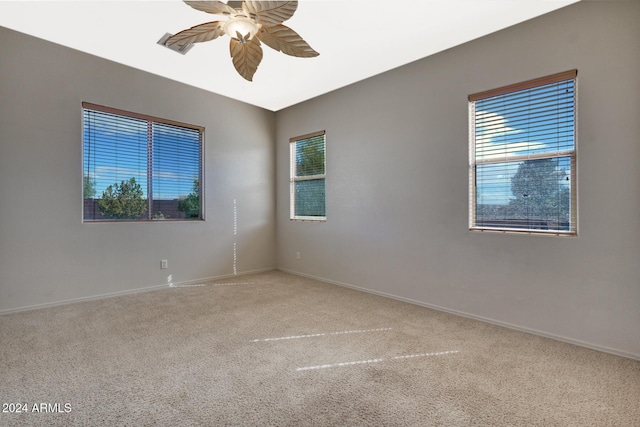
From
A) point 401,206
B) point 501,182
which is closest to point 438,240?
point 401,206

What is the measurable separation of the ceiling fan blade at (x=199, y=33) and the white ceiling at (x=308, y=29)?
0.70m

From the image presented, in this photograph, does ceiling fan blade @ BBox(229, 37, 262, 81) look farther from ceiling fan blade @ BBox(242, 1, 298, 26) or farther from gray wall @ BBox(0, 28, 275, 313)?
gray wall @ BBox(0, 28, 275, 313)

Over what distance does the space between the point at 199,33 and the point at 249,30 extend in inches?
15.6

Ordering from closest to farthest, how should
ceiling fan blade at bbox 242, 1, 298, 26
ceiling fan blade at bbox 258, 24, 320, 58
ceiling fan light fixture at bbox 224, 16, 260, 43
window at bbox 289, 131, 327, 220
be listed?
ceiling fan blade at bbox 242, 1, 298, 26 < ceiling fan light fixture at bbox 224, 16, 260, 43 < ceiling fan blade at bbox 258, 24, 320, 58 < window at bbox 289, 131, 327, 220

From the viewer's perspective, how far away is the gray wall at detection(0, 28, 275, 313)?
308 centimetres

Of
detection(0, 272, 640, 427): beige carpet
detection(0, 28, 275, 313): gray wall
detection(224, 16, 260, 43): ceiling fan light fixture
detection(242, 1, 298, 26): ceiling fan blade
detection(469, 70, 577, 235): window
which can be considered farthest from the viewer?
detection(0, 28, 275, 313): gray wall

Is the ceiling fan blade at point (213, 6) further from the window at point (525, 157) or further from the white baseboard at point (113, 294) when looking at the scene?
the white baseboard at point (113, 294)

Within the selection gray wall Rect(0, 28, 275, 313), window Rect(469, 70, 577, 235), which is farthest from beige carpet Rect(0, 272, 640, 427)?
window Rect(469, 70, 577, 235)

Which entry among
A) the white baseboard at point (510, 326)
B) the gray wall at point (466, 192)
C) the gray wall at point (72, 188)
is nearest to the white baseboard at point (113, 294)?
the gray wall at point (72, 188)

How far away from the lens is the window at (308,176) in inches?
184

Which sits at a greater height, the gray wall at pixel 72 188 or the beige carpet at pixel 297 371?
the gray wall at pixel 72 188

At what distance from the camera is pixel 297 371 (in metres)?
2.05

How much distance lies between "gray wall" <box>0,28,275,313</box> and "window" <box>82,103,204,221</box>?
0.41 ft

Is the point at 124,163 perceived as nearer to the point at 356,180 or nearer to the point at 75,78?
the point at 75,78
